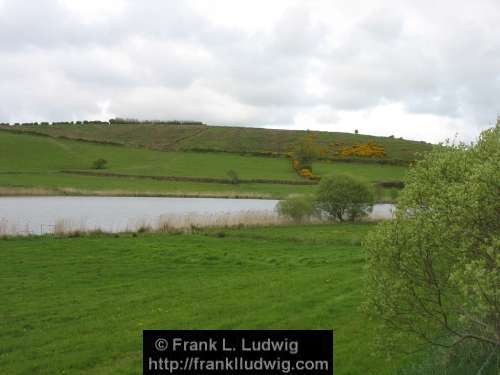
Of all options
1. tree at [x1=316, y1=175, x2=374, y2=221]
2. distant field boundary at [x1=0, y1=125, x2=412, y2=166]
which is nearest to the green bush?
distant field boundary at [x1=0, y1=125, x2=412, y2=166]

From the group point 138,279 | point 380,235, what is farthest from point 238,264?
point 380,235

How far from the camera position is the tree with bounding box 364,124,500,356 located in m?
6.65

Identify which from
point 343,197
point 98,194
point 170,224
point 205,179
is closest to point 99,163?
point 205,179

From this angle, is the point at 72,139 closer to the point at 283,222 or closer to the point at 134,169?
the point at 134,169

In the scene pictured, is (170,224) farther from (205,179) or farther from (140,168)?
(140,168)

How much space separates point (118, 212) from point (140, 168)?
45.5 m

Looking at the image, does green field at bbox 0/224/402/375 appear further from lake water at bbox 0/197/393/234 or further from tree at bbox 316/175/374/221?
tree at bbox 316/175/374/221

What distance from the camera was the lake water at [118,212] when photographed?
3850 cm

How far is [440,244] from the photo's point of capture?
7.12 m

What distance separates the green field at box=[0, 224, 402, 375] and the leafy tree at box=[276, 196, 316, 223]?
14.1 meters

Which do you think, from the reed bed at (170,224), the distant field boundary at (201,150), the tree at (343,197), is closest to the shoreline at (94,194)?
the tree at (343,197)

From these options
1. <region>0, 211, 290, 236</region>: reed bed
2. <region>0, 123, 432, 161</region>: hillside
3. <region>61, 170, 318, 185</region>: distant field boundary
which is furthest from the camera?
<region>0, 123, 432, 161</region>: hillside

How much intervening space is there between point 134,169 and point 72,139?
32.0 metres

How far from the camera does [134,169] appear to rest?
93.7 metres
